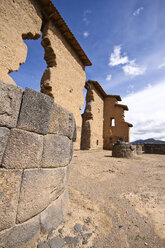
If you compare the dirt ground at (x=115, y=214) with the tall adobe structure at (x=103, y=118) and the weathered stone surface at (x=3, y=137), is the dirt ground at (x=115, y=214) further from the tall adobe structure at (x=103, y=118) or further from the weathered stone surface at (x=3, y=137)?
the tall adobe structure at (x=103, y=118)

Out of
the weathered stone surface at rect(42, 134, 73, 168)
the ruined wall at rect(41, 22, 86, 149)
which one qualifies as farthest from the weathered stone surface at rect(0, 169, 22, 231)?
the ruined wall at rect(41, 22, 86, 149)

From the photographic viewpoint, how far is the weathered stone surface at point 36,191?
141 cm

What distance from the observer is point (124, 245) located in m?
1.58

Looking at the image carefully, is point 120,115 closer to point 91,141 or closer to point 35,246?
point 91,141

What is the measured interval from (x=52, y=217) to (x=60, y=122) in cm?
125

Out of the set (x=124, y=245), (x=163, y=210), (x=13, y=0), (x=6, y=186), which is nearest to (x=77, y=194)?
(x=124, y=245)

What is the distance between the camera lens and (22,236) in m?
1.38

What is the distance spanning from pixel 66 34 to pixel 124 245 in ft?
27.3

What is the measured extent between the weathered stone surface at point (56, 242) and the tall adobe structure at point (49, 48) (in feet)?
13.3

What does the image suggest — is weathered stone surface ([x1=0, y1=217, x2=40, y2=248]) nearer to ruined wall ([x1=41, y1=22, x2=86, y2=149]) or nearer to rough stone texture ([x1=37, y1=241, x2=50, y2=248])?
rough stone texture ([x1=37, y1=241, x2=50, y2=248])

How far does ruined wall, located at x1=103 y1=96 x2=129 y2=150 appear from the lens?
599 inches

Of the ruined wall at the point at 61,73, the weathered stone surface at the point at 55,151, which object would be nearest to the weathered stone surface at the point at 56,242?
the weathered stone surface at the point at 55,151

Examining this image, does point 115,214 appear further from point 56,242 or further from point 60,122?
point 60,122

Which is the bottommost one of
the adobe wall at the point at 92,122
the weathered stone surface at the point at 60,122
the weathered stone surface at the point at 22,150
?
the weathered stone surface at the point at 22,150
